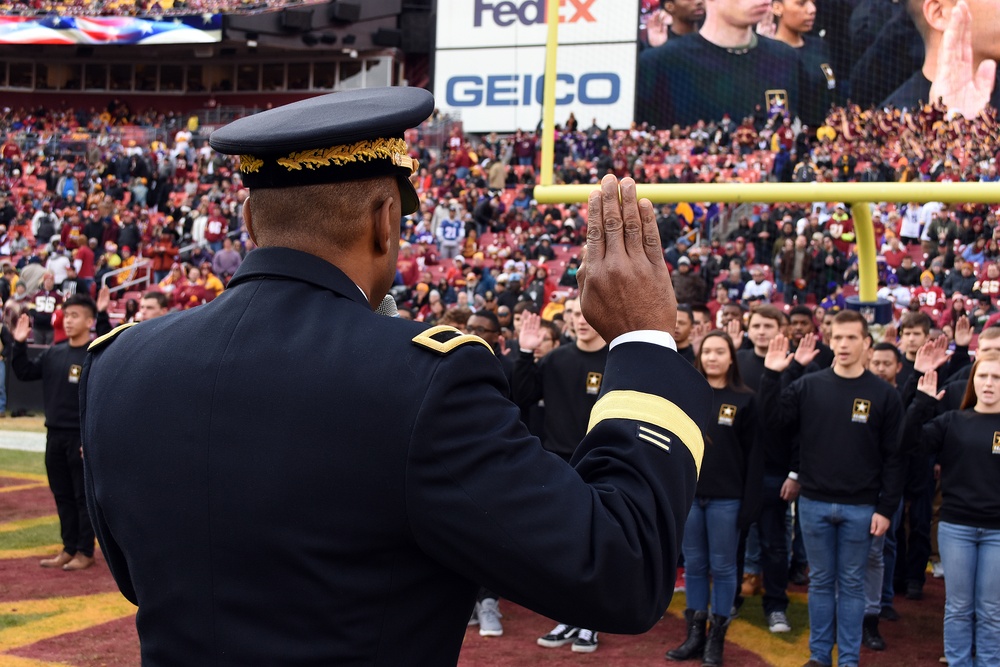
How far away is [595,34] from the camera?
11.4 m

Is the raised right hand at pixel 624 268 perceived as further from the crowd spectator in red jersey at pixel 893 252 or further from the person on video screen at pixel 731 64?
the crowd spectator in red jersey at pixel 893 252

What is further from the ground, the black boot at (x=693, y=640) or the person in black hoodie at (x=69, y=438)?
the person in black hoodie at (x=69, y=438)

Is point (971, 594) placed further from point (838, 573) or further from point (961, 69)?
point (961, 69)

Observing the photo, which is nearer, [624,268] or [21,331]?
[624,268]

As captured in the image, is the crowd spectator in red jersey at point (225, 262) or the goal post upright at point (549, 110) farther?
the crowd spectator in red jersey at point (225, 262)

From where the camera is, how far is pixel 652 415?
1.42 meters

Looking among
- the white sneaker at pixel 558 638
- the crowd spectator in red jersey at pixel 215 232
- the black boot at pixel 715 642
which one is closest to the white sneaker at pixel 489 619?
the white sneaker at pixel 558 638

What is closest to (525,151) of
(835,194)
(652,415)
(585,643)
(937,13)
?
(937,13)

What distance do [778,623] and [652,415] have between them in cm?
533

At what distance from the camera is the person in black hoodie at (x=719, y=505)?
5809mm

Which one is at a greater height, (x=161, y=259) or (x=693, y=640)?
(x=161, y=259)

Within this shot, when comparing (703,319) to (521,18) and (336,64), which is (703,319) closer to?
(521,18)

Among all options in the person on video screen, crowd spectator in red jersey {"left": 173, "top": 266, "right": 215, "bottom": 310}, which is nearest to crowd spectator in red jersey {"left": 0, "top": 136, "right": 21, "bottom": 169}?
crowd spectator in red jersey {"left": 173, "top": 266, "right": 215, "bottom": 310}

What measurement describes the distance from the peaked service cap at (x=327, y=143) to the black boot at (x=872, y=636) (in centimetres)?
531
